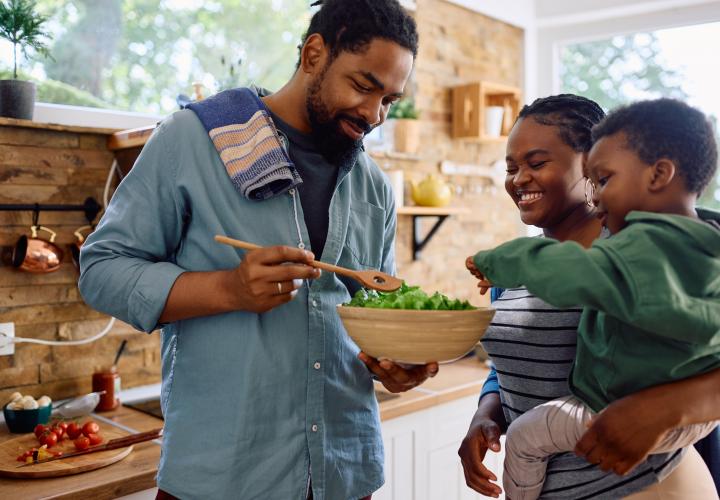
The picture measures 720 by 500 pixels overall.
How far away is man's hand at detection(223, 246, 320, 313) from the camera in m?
1.06

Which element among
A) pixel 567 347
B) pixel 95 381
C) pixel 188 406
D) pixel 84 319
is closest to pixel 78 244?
pixel 84 319

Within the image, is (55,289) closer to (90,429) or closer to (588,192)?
(90,429)

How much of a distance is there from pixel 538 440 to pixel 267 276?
1.69ft

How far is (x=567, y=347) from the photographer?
3.89 ft

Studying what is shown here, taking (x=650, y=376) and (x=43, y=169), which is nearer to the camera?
(x=650, y=376)

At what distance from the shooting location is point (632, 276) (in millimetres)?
907

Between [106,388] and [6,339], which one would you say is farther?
[106,388]

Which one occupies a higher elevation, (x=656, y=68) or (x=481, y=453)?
(x=656, y=68)

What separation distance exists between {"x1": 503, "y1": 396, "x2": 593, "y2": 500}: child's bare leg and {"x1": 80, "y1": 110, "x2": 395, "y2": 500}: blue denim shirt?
0.32 meters

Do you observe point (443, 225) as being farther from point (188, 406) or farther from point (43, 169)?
point (188, 406)

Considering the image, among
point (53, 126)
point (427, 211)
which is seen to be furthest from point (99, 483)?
point (427, 211)

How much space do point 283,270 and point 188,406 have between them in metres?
0.34

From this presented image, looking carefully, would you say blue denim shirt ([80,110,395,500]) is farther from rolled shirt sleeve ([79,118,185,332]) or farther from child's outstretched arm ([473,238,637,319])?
child's outstretched arm ([473,238,637,319])

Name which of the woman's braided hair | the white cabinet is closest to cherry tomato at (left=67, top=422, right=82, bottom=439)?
the white cabinet
